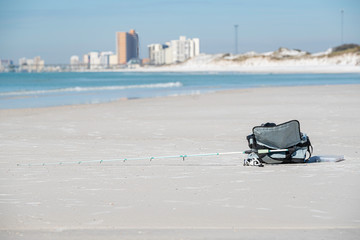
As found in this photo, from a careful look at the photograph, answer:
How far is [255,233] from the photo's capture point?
11.5 feet

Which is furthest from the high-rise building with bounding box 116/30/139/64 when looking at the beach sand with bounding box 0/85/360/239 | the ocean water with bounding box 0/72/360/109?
the beach sand with bounding box 0/85/360/239

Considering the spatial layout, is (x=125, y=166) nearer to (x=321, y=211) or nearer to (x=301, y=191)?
(x=301, y=191)

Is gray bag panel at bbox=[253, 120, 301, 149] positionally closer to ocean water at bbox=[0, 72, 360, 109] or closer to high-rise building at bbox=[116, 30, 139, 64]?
high-rise building at bbox=[116, 30, 139, 64]

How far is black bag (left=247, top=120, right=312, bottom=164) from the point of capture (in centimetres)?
580

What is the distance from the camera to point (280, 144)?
5.86 meters

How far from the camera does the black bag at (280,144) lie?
5.80 meters

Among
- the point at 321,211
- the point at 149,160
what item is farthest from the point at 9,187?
Result: the point at 321,211

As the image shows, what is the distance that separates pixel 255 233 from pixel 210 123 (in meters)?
6.94

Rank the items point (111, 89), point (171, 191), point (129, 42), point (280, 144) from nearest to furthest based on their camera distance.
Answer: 1. point (171, 191)
2. point (280, 144)
3. point (111, 89)
4. point (129, 42)

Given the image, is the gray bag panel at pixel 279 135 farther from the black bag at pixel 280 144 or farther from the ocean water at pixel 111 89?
the ocean water at pixel 111 89

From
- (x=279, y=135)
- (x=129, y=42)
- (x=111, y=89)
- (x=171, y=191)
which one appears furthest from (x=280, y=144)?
(x=129, y=42)

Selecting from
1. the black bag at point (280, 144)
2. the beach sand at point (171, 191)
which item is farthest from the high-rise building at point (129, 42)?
the black bag at point (280, 144)

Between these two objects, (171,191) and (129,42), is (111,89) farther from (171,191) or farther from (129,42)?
(129,42)

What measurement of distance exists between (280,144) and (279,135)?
Answer: 11 centimetres
